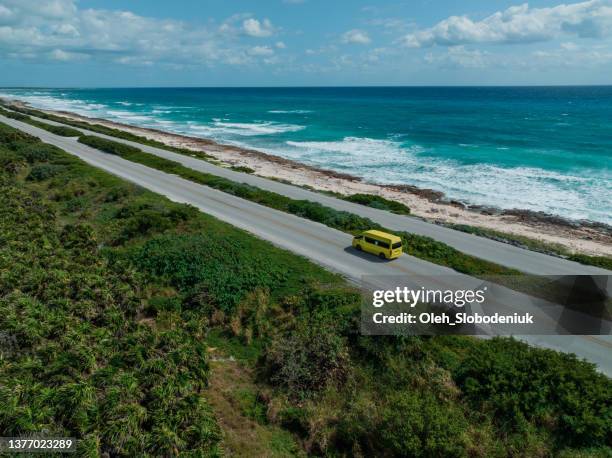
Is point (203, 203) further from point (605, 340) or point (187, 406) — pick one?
point (605, 340)

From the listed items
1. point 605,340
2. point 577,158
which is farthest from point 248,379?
point 577,158

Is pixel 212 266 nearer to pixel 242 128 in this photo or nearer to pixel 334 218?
pixel 334 218

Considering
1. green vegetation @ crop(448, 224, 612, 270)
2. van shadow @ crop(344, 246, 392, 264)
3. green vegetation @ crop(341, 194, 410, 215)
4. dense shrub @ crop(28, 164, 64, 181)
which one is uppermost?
dense shrub @ crop(28, 164, 64, 181)

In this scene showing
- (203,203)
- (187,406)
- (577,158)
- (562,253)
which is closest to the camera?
(187,406)

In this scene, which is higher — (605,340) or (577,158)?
(577,158)

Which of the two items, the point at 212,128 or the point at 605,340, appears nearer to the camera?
the point at 605,340

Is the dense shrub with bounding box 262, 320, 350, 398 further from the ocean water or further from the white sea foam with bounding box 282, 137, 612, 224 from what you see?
the white sea foam with bounding box 282, 137, 612, 224

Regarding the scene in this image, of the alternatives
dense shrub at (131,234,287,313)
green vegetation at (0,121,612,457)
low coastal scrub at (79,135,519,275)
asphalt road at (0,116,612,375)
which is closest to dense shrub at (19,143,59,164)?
low coastal scrub at (79,135,519,275)
